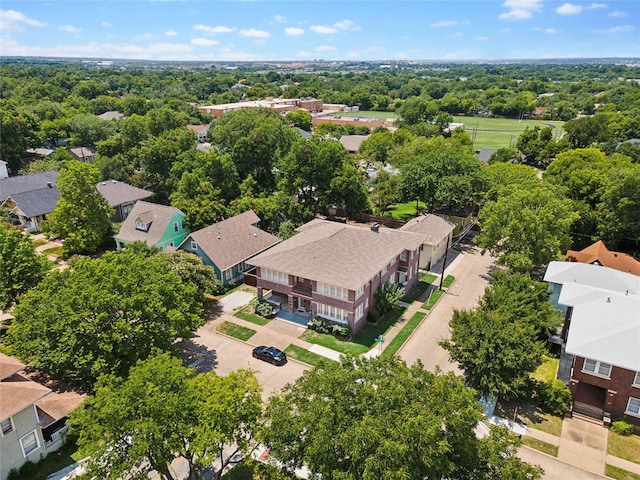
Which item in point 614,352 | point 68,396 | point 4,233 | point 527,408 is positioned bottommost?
point 527,408

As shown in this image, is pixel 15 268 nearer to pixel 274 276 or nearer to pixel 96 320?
pixel 96 320

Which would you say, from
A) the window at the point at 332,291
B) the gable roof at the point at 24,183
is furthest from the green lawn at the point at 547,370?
the gable roof at the point at 24,183

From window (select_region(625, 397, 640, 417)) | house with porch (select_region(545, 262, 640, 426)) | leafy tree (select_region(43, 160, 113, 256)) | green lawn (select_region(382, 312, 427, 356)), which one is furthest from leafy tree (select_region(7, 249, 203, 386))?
window (select_region(625, 397, 640, 417))

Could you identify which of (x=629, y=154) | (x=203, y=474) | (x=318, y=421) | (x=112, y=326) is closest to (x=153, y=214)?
(x=112, y=326)

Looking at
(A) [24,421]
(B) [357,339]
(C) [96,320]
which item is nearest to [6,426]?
(A) [24,421]

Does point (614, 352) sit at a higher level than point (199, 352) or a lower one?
higher

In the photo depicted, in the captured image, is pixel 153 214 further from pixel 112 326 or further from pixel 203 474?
pixel 203 474

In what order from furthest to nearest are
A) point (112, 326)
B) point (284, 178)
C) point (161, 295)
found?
point (284, 178) → point (161, 295) → point (112, 326)
